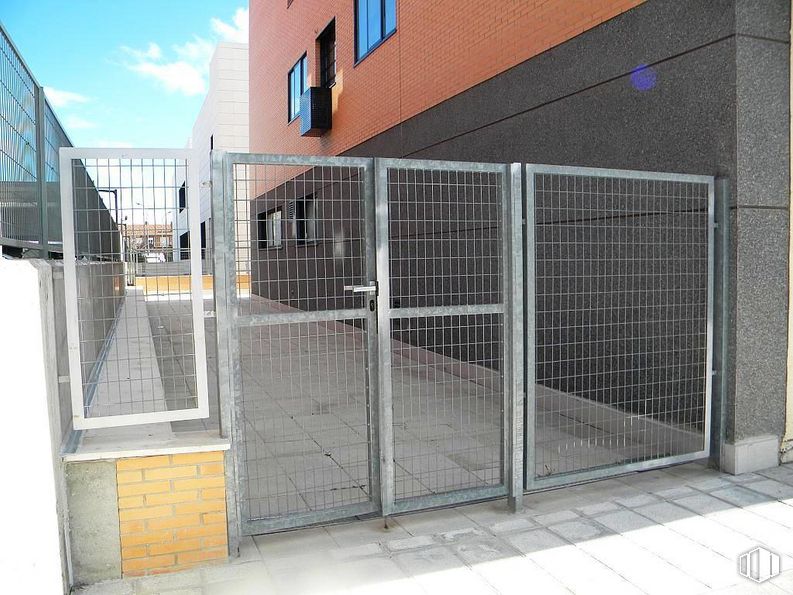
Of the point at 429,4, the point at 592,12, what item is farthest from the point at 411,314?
the point at 429,4

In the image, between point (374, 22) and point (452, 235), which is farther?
point (374, 22)

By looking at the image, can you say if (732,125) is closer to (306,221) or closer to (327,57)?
(306,221)

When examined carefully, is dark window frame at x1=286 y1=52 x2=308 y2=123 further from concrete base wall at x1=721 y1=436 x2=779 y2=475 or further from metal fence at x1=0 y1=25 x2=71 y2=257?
concrete base wall at x1=721 y1=436 x2=779 y2=475

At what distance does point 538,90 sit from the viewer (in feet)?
24.2

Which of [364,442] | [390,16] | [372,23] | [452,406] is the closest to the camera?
[364,442]

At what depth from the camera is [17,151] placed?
3.88 metres

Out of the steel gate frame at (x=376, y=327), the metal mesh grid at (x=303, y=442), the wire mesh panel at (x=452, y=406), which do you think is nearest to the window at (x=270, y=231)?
the steel gate frame at (x=376, y=327)

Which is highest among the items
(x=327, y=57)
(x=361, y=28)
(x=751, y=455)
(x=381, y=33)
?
(x=327, y=57)

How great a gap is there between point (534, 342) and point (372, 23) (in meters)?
10.1

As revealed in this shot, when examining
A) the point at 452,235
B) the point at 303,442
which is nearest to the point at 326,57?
the point at 452,235

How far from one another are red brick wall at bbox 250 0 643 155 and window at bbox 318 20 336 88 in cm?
17

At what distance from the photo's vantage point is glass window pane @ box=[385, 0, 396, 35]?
1168cm

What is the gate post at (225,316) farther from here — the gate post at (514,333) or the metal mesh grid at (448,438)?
the gate post at (514,333)

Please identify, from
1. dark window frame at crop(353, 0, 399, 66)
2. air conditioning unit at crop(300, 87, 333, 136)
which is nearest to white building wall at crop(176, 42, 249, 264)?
air conditioning unit at crop(300, 87, 333, 136)
